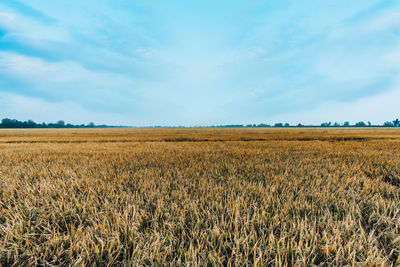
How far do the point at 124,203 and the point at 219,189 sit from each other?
1.56m

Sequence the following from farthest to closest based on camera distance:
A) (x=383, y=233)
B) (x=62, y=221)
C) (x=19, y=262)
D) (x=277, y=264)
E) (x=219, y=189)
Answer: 1. (x=219, y=189)
2. (x=62, y=221)
3. (x=383, y=233)
4. (x=19, y=262)
5. (x=277, y=264)

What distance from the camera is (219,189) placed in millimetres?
2641

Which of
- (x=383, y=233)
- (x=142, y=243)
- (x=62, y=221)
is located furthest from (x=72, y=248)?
(x=383, y=233)

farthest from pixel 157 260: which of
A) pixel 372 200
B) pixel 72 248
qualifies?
pixel 372 200

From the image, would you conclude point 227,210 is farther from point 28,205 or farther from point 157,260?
point 28,205

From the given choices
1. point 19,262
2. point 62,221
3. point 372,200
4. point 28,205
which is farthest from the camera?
point 372,200

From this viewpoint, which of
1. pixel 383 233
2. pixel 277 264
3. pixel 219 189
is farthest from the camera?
pixel 219 189

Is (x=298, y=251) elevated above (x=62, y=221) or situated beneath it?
elevated above

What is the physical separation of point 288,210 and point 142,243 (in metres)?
1.80

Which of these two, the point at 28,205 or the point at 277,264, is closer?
the point at 277,264

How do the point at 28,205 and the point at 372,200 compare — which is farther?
the point at 372,200

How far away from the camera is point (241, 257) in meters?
1.27

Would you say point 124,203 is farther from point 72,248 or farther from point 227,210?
point 227,210

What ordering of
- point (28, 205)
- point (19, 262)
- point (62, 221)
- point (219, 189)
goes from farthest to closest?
point (219, 189)
point (28, 205)
point (62, 221)
point (19, 262)
